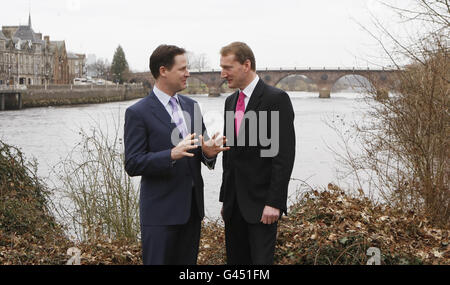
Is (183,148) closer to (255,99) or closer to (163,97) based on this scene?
(163,97)

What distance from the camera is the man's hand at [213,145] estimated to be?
9.07 feet

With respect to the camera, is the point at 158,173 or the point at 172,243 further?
the point at 172,243

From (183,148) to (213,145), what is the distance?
0.18m

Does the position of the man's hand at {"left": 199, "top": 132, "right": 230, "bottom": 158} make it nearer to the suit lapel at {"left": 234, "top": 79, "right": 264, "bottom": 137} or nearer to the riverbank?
the suit lapel at {"left": 234, "top": 79, "right": 264, "bottom": 137}

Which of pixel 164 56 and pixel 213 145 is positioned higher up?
pixel 164 56

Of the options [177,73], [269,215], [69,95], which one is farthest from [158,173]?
[69,95]

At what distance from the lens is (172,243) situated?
9.53 feet

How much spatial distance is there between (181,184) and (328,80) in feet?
208

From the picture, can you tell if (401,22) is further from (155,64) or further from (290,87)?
(290,87)

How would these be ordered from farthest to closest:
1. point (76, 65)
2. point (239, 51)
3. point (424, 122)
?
point (76, 65) → point (424, 122) → point (239, 51)

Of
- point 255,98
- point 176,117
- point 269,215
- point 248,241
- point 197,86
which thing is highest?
point 197,86

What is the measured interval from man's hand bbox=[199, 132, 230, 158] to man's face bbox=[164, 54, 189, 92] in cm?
32

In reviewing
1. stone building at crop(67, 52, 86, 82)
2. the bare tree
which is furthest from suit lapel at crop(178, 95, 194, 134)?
stone building at crop(67, 52, 86, 82)

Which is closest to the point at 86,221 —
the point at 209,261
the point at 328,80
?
the point at 209,261
